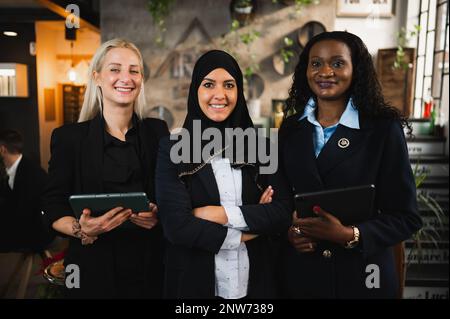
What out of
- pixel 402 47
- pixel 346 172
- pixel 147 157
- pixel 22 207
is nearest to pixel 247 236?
pixel 346 172

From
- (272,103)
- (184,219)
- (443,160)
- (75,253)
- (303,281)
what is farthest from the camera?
(272,103)

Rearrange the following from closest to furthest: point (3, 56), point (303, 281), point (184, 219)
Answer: point (184, 219), point (303, 281), point (3, 56)

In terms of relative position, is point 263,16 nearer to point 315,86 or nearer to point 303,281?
point 315,86

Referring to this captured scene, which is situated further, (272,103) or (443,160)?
(272,103)

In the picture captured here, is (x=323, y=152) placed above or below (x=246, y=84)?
below

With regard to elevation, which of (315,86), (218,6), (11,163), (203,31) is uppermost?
(218,6)

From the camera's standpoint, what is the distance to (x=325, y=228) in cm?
114

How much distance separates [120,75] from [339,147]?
786 mm

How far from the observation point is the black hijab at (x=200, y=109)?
4.24ft

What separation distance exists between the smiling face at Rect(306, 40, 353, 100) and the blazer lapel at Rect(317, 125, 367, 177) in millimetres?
120

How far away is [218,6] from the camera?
4.07 metres

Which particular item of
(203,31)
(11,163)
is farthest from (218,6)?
(11,163)

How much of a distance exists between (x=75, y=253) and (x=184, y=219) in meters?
0.51

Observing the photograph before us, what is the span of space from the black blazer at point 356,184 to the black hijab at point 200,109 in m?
0.18
